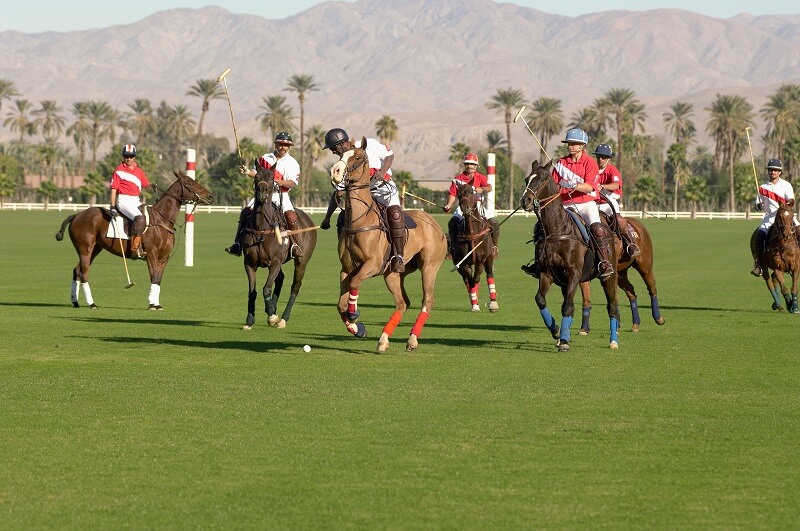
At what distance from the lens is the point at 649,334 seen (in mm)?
19219

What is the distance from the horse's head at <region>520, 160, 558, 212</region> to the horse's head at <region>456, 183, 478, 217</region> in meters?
5.92

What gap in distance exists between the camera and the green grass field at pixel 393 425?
8461 mm

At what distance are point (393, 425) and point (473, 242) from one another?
475 inches

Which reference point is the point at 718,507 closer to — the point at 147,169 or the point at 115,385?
the point at 115,385

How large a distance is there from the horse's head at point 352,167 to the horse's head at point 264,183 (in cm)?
321

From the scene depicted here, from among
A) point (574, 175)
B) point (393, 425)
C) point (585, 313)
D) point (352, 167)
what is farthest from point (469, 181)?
point (393, 425)

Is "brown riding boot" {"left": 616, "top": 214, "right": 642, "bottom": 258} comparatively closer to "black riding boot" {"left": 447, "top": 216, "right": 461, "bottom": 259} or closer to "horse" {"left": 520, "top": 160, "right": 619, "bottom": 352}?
"horse" {"left": 520, "top": 160, "right": 619, "bottom": 352}

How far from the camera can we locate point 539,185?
1609 centimetres

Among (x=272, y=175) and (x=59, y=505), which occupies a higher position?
(x=272, y=175)

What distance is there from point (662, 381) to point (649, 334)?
524 cm

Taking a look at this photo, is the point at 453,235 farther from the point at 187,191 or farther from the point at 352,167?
the point at 352,167

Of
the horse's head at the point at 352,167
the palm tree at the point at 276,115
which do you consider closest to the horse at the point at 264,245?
the horse's head at the point at 352,167

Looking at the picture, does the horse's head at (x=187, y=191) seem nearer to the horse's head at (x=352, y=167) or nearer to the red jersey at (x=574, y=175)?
the horse's head at (x=352, y=167)

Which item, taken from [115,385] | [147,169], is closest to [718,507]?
[115,385]
